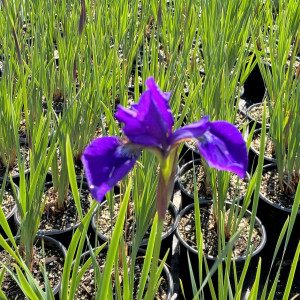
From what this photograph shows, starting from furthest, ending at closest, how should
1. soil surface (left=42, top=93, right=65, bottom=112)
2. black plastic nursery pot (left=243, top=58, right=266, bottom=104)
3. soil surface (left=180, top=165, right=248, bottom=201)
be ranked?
black plastic nursery pot (left=243, top=58, right=266, bottom=104) < soil surface (left=42, top=93, right=65, bottom=112) < soil surface (left=180, top=165, right=248, bottom=201)

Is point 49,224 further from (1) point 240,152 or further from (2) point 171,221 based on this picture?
(1) point 240,152

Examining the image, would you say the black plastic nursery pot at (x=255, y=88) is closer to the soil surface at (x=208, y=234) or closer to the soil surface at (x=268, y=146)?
the soil surface at (x=268, y=146)

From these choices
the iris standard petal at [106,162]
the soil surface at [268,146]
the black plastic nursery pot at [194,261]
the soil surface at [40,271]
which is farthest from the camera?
the soil surface at [268,146]

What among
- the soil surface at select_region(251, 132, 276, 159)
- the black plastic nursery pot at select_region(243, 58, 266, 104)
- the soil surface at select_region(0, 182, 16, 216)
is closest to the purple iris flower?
the soil surface at select_region(0, 182, 16, 216)

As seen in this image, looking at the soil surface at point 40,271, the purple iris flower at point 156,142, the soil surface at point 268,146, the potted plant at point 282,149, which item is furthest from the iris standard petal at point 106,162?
the soil surface at point 268,146

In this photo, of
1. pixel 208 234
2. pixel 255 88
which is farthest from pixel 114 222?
pixel 255 88

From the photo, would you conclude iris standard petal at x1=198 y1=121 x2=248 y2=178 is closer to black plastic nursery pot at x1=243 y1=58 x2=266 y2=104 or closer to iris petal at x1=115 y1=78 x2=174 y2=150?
iris petal at x1=115 y1=78 x2=174 y2=150

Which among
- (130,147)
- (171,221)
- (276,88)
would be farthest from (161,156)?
(276,88)
